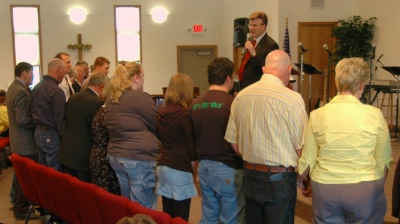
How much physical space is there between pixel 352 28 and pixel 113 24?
629cm

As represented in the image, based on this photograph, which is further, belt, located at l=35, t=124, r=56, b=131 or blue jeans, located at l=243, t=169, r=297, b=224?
belt, located at l=35, t=124, r=56, b=131

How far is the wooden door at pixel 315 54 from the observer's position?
1127 centimetres

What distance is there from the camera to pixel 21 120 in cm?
496

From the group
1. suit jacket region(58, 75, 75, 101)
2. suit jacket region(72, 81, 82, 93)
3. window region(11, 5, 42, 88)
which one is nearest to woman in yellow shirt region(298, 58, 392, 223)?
suit jacket region(58, 75, 75, 101)

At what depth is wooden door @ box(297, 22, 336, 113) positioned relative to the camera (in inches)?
444

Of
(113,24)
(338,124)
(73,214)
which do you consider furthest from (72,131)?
(113,24)

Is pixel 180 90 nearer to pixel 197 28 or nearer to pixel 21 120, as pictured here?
pixel 21 120

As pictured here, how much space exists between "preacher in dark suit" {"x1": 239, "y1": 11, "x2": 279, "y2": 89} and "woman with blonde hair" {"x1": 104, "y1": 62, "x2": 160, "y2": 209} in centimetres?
96

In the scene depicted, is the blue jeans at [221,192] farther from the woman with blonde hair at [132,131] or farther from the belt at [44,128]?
the belt at [44,128]

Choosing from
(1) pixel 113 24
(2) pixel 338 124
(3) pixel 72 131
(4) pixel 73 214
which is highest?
(1) pixel 113 24

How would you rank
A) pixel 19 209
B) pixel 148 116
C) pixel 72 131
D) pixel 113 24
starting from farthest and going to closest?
pixel 113 24, pixel 19 209, pixel 72 131, pixel 148 116

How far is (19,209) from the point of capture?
533cm

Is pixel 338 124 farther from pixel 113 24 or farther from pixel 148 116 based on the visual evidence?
pixel 113 24

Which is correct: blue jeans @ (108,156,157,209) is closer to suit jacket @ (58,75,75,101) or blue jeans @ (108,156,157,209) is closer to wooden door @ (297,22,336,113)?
suit jacket @ (58,75,75,101)
